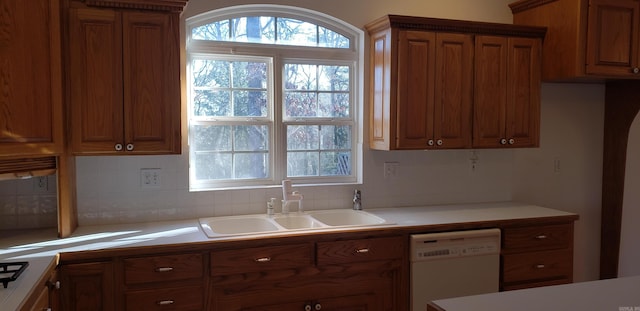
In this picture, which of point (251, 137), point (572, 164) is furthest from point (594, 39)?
point (251, 137)

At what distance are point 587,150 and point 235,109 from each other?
285cm

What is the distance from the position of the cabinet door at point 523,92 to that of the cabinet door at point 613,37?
332 mm

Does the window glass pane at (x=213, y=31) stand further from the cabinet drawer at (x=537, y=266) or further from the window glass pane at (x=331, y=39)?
→ the cabinet drawer at (x=537, y=266)

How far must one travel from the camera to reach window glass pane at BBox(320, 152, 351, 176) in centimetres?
336

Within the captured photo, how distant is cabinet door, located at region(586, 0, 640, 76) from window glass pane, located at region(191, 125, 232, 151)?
240 cm

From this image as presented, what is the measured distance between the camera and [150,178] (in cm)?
289

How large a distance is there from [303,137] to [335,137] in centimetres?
24

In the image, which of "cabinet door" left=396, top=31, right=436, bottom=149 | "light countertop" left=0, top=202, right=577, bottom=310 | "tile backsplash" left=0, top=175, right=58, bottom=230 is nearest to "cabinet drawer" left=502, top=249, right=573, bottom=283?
"light countertop" left=0, top=202, right=577, bottom=310

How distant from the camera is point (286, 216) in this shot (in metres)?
3.04

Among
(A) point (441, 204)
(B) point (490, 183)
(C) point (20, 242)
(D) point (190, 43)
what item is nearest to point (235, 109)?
(D) point (190, 43)

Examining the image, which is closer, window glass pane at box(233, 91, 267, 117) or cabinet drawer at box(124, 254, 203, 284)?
cabinet drawer at box(124, 254, 203, 284)

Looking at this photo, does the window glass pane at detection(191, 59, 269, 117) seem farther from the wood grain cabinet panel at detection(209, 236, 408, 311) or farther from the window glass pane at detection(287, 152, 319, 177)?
the wood grain cabinet panel at detection(209, 236, 408, 311)

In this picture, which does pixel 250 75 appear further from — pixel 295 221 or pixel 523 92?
pixel 523 92

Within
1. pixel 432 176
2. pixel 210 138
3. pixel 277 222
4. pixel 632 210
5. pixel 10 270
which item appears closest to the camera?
pixel 10 270
